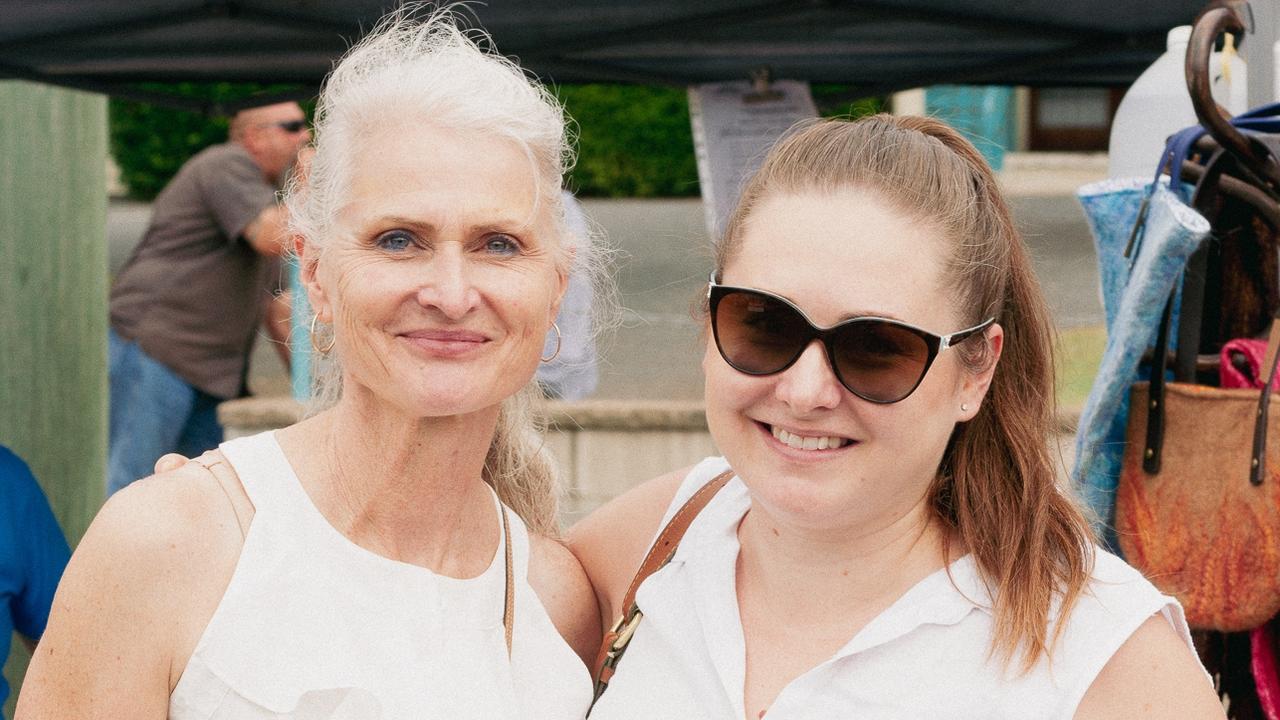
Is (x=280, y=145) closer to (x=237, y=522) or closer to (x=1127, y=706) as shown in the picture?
(x=237, y=522)

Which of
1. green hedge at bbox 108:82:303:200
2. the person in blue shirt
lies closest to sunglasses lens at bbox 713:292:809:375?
the person in blue shirt

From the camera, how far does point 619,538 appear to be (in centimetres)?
214

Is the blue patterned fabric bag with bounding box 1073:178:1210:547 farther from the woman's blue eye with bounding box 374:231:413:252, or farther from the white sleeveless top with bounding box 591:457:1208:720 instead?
the woman's blue eye with bounding box 374:231:413:252

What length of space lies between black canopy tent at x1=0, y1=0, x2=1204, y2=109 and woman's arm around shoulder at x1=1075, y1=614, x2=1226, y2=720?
179 cm

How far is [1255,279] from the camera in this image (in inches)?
81.2

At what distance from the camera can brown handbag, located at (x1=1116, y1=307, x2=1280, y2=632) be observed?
1893mm

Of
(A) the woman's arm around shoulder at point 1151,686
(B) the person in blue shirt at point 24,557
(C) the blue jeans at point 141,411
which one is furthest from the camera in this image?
(C) the blue jeans at point 141,411

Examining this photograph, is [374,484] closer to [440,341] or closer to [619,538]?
[440,341]

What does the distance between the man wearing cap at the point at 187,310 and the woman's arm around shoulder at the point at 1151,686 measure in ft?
14.3

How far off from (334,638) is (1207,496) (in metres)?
1.20

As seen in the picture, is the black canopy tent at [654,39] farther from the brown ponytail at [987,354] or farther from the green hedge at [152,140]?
the green hedge at [152,140]

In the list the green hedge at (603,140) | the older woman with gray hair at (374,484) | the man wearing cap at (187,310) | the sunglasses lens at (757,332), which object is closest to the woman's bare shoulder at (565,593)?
the older woman with gray hair at (374,484)

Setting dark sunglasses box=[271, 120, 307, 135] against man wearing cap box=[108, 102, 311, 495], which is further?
dark sunglasses box=[271, 120, 307, 135]

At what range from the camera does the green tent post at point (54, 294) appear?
Answer: 3.83 meters
